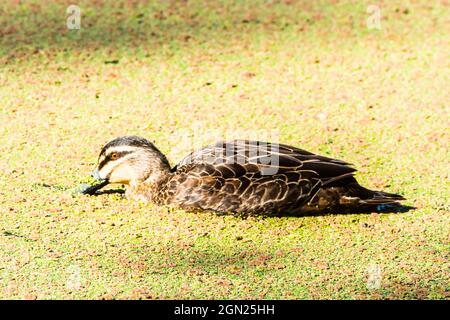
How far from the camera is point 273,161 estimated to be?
16.4ft

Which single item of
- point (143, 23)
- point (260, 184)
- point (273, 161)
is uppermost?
point (143, 23)

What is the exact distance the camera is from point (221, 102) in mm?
6613

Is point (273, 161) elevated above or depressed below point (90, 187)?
above

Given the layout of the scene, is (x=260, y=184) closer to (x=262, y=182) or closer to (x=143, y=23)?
(x=262, y=182)

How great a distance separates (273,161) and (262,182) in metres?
0.14

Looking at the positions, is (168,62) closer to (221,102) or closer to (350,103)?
(221,102)

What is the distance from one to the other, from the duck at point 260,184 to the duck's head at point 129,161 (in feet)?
0.30

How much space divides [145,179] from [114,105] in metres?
1.41

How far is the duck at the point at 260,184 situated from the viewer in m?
4.96

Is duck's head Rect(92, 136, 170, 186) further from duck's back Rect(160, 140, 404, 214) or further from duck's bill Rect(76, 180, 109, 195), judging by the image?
duck's back Rect(160, 140, 404, 214)

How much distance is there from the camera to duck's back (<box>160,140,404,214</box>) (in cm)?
496

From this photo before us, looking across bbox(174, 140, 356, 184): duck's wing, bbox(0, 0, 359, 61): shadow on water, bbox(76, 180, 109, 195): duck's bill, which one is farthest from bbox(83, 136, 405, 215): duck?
bbox(0, 0, 359, 61): shadow on water

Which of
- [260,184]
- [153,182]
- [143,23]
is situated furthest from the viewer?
[143,23]

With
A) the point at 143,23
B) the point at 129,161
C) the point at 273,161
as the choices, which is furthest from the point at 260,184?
the point at 143,23
